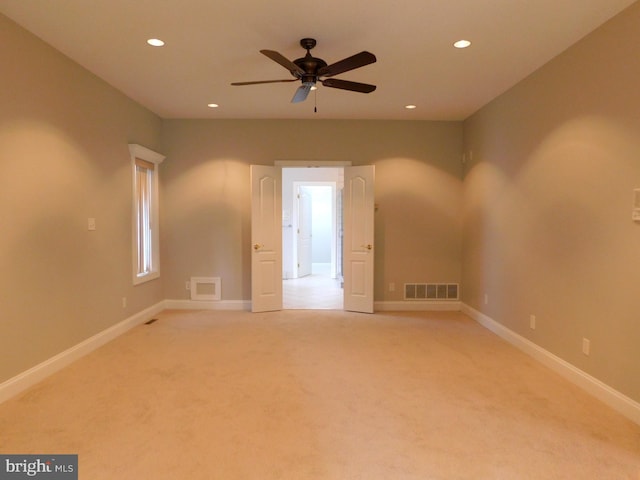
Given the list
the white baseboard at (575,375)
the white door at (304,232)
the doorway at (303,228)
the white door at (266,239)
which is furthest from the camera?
the white door at (304,232)

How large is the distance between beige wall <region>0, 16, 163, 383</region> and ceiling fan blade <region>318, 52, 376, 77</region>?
7.58 ft

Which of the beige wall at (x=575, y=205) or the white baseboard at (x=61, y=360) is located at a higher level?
the beige wall at (x=575, y=205)

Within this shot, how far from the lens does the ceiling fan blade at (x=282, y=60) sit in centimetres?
256

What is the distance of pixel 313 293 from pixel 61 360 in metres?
4.22

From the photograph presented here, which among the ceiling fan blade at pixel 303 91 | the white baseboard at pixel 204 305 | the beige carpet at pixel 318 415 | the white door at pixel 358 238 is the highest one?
the ceiling fan blade at pixel 303 91

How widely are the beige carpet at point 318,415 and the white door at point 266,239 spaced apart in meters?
1.46

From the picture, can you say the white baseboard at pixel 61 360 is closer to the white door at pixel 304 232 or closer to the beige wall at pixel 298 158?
the beige wall at pixel 298 158

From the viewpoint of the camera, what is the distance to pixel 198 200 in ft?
18.2

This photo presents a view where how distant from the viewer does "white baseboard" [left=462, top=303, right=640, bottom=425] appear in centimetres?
256

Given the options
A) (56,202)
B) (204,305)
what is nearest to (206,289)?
(204,305)

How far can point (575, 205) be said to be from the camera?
312 centimetres

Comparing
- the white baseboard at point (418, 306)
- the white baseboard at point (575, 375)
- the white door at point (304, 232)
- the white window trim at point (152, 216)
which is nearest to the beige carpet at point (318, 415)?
the white baseboard at point (575, 375)

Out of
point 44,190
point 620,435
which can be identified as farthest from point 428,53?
point 44,190

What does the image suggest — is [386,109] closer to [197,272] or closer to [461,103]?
[461,103]
